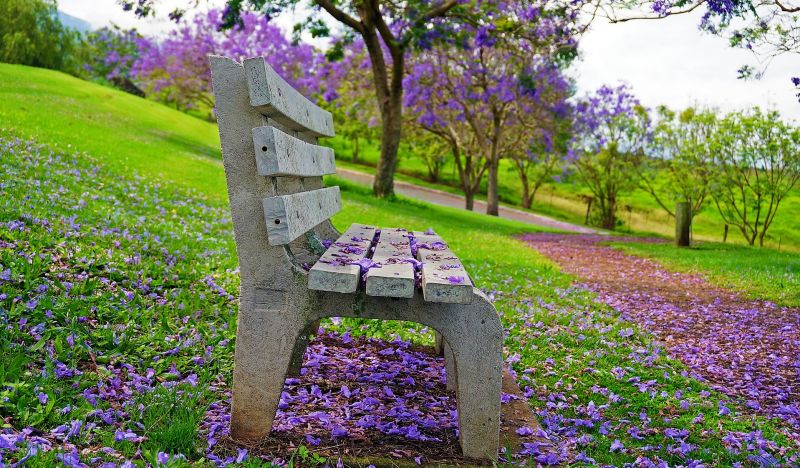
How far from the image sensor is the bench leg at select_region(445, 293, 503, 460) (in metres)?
2.95

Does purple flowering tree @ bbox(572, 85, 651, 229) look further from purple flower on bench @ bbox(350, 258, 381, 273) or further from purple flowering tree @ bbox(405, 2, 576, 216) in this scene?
purple flower on bench @ bbox(350, 258, 381, 273)

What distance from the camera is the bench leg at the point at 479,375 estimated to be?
2.95 metres

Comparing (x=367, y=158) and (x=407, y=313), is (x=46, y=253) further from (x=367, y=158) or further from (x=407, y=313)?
(x=367, y=158)

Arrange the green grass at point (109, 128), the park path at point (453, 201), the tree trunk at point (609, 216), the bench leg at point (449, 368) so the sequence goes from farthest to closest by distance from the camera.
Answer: the tree trunk at point (609, 216) < the park path at point (453, 201) < the green grass at point (109, 128) < the bench leg at point (449, 368)

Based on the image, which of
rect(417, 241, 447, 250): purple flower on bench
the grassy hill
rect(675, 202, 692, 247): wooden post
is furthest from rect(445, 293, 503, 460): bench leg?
the grassy hill

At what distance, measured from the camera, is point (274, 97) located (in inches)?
114

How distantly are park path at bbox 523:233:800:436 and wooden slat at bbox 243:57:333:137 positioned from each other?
3.20 meters

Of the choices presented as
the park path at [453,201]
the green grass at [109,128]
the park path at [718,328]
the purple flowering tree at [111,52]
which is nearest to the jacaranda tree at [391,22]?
the green grass at [109,128]

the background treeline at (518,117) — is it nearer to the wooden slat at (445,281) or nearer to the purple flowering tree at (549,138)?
the purple flowering tree at (549,138)

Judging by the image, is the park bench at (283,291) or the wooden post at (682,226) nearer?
the park bench at (283,291)

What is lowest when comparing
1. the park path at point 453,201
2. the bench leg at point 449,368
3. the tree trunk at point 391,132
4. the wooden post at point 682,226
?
the park path at point 453,201

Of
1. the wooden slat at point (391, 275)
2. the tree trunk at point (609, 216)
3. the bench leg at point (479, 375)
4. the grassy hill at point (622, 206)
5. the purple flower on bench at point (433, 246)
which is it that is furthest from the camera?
the grassy hill at point (622, 206)

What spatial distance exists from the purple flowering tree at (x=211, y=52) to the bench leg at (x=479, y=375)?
89.3ft

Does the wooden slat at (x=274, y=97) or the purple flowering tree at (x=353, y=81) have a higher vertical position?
the purple flowering tree at (x=353, y=81)
